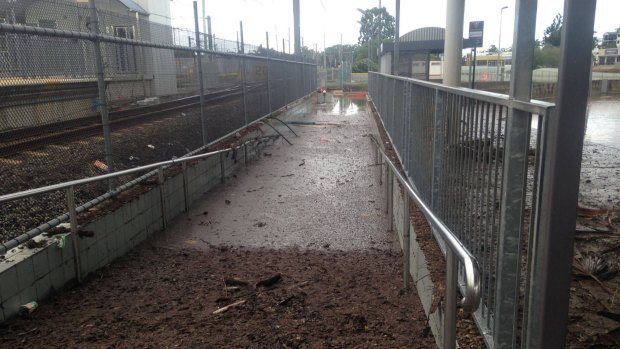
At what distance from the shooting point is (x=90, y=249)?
501 cm

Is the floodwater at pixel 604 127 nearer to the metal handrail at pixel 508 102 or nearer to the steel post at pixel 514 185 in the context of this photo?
the metal handrail at pixel 508 102

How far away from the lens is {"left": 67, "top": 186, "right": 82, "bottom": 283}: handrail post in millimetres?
4586

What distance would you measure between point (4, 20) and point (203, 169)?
3628 millimetres

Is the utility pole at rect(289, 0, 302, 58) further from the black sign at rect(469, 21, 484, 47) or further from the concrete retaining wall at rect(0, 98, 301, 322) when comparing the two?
the concrete retaining wall at rect(0, 98, 301, 322)

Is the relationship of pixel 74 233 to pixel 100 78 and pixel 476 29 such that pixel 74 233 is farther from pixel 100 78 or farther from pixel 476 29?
pixel 476 29

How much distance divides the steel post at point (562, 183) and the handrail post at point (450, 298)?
1.32 ft

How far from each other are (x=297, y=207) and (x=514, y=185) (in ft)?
17.1

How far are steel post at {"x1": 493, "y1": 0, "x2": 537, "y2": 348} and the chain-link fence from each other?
3.95m

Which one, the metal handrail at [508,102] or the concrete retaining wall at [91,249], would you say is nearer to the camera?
the metal handrail at [508,102]

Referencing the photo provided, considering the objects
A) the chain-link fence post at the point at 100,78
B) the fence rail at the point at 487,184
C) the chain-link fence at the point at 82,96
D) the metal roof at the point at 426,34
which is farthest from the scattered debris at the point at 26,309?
the metal roof at the point at 426,34

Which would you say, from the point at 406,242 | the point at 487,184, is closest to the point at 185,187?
the point at 406,242

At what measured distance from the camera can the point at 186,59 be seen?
10289 millimetres

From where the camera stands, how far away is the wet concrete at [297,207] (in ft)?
20.3

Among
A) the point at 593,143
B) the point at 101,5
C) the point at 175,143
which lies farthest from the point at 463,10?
the point at 101,5
